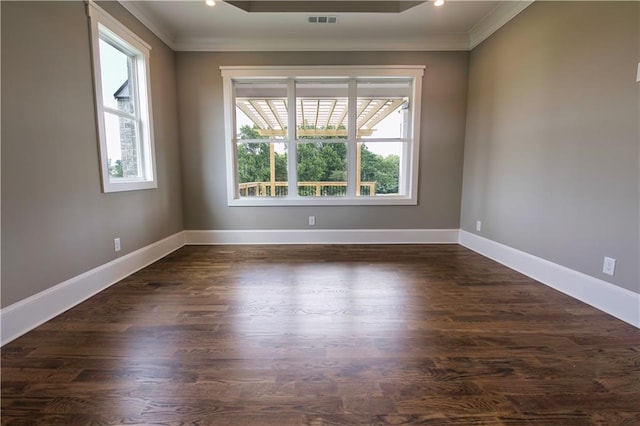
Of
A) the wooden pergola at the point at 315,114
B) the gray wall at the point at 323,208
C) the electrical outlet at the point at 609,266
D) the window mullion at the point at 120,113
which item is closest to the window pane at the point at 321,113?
the wooden pergola at the point at 315,114

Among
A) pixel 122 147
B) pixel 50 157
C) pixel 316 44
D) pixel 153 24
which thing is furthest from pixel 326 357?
pixel 153 24

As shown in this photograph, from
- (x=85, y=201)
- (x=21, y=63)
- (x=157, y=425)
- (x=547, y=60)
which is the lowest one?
(x=157, y=425)

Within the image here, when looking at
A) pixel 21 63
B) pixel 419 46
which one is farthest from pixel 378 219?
pixel 21 63

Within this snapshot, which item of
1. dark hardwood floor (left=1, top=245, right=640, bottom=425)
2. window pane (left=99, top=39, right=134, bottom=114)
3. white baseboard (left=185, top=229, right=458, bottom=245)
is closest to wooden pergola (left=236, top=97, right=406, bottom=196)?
white baseboard (left=185, top=229, right=458, bottom=245)

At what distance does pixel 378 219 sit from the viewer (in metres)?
4.11

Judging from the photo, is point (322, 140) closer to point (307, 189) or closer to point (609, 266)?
point (307, 189)

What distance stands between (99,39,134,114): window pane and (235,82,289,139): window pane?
1.30 m

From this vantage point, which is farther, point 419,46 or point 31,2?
point 419,46

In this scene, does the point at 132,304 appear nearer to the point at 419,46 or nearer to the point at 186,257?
the point at 186,257

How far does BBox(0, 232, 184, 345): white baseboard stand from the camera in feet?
5.76

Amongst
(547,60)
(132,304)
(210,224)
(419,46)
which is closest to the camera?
(132,304)

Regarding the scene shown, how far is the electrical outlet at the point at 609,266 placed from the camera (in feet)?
6.78

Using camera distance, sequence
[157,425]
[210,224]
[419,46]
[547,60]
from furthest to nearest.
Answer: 1. [210,224]
2. [419,46]
3. [547,60]
4. [157,425]

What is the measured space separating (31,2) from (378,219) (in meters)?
3.82
